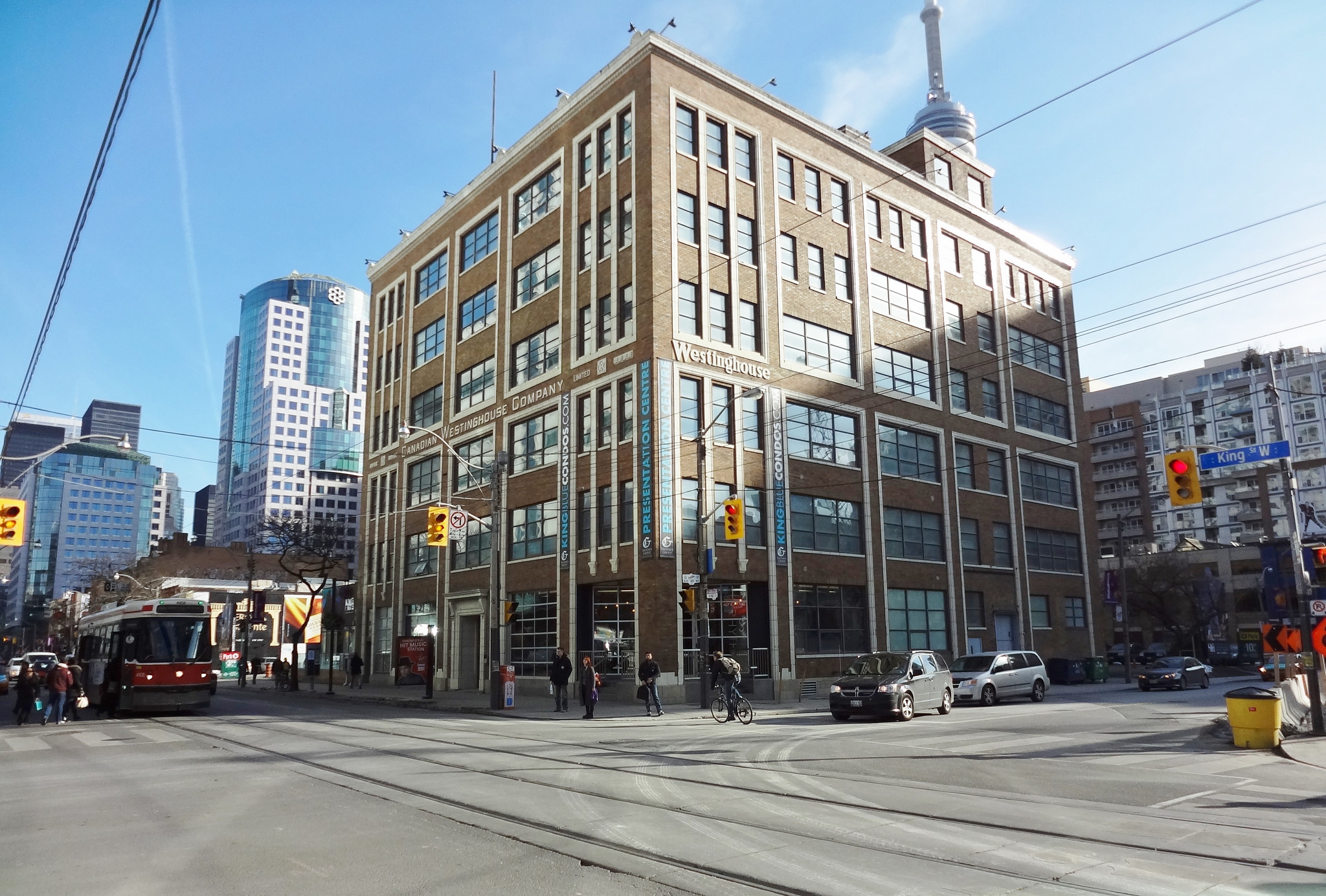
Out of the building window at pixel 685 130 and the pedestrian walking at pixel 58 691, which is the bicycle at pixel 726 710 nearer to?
the pedestrian walking at pixel 58 691

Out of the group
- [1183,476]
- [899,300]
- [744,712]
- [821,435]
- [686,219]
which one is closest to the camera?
[1183,476]

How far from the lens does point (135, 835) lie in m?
9.70

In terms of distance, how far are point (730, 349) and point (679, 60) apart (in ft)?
36.5

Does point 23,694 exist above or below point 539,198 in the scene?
below

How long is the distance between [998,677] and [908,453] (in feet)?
47.3

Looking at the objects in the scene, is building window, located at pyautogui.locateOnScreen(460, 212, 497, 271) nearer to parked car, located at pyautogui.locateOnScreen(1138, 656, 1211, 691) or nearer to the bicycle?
the bicycle

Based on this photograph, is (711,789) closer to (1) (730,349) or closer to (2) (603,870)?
(2) (603,870)

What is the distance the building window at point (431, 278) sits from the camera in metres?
48.8

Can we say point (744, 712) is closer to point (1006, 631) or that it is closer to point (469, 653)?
point (469, 653)

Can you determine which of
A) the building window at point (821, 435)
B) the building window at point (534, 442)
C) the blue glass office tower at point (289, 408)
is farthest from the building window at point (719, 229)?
the blue glass office tower at point (289, 408)

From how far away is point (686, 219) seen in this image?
Result: 116 ft

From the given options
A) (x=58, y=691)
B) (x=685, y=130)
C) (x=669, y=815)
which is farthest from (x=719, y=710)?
(x=685, y=130)

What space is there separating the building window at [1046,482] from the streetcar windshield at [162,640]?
3821 centimetres

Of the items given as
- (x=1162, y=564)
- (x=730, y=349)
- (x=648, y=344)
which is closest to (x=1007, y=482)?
(x=730, y=349)
